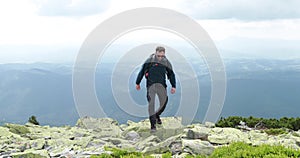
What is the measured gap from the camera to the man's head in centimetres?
1296

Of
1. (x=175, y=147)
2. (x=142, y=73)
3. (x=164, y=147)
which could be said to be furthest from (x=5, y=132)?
(x=175, y=147)

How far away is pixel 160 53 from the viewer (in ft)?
42.9

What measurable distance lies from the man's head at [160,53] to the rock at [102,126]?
3.56m

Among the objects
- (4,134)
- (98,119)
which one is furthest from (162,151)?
(4,134)

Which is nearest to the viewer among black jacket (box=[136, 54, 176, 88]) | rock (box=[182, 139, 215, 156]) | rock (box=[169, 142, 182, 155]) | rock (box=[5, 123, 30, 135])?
rock (box=[182, 139, 215, 156])

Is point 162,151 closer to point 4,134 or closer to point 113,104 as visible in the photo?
point 113,104

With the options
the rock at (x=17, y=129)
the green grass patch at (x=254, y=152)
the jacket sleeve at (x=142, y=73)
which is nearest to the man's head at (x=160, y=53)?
the jacket sleeve at (x=142, y=73)

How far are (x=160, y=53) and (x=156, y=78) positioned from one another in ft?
3.28

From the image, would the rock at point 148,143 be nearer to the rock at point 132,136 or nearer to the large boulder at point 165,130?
the large boulder at point 165,130

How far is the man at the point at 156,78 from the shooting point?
13470 mm

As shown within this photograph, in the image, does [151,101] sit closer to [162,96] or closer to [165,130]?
[162,96]

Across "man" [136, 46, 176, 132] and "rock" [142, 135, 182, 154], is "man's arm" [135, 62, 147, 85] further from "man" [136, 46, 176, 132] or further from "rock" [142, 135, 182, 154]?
"rock" [142, 135, 182, 154]

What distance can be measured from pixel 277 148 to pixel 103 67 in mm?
6980

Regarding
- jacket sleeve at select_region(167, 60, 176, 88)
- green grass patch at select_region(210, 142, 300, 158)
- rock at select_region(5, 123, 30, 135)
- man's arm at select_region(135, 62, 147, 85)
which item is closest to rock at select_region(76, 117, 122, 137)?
man's arm at select_region(135, 62, 147, 85)
